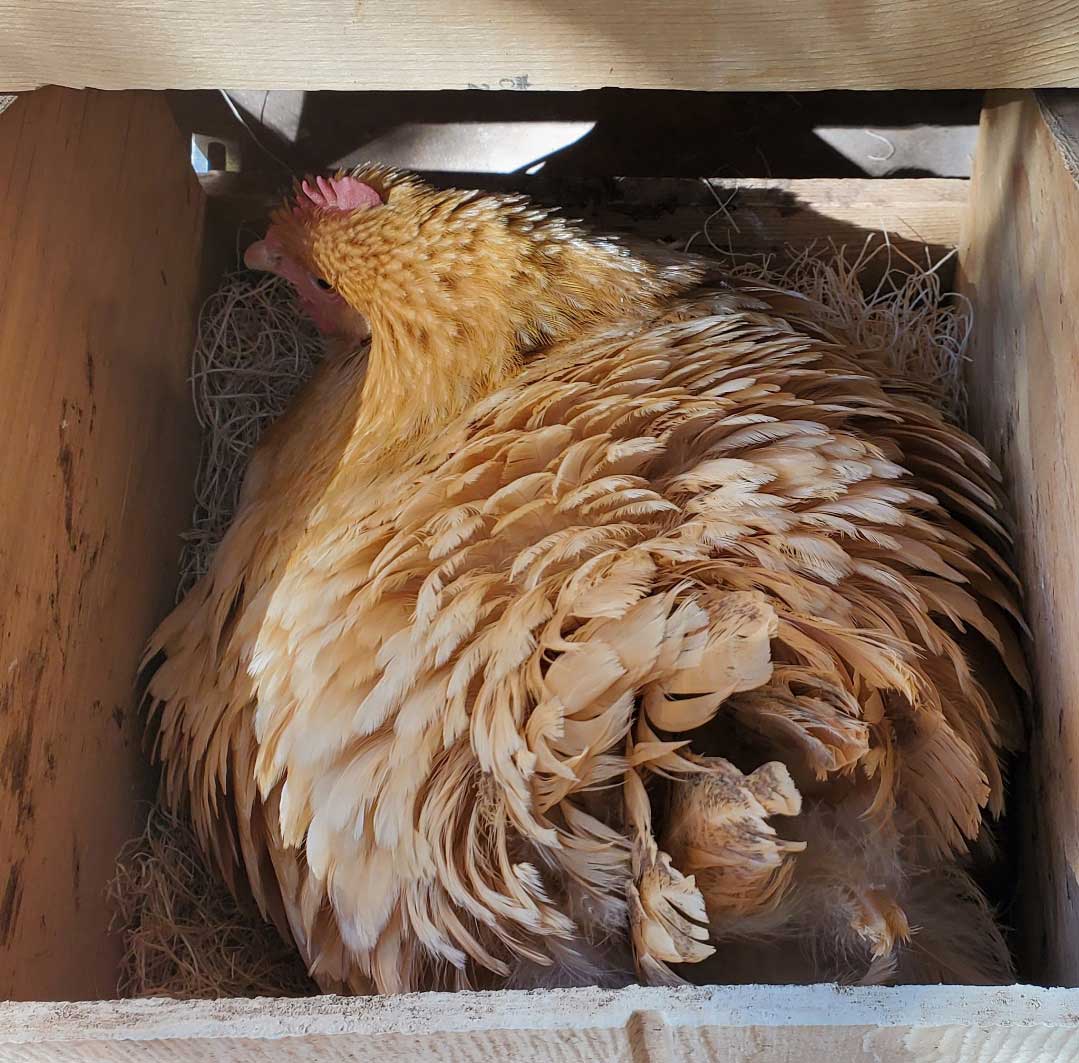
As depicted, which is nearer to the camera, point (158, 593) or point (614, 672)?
point (614, 672)

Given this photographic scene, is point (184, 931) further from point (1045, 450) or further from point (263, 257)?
point (1045, 450)

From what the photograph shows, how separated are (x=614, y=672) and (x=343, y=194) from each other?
95 cm

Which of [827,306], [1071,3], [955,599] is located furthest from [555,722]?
[827,306]

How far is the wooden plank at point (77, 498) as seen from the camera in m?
1.16

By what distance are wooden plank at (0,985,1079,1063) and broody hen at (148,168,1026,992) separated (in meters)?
0.13

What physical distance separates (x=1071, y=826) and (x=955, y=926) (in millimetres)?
168

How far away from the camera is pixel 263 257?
164cm

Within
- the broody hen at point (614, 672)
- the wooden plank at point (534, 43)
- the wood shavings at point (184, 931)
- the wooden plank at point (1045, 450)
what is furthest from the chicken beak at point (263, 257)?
the wooden plank at point (1045, 450)

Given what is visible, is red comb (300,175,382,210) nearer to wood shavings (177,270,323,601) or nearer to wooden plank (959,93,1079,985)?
wood shavings (177,270,323,601)

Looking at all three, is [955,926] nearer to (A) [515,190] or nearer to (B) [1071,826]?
(B) [1071,826]

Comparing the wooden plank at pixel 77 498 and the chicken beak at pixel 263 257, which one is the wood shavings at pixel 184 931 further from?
the chicken beak at pixel 263 257

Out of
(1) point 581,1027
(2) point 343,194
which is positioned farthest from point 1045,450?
(2) point 343,194

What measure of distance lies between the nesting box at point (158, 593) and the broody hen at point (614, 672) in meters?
0.09

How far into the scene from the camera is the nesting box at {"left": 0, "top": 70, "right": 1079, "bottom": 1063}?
29.8 inches
